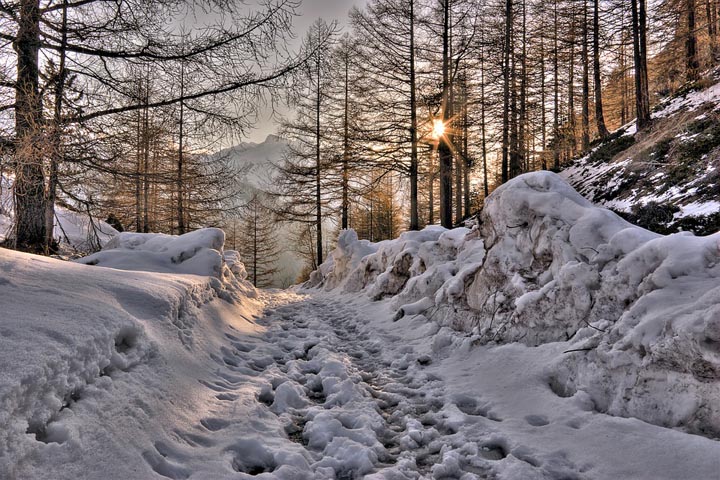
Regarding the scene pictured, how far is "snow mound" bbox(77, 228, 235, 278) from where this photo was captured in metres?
6.12

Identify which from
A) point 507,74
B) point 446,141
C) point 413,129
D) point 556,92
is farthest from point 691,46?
point 556,92

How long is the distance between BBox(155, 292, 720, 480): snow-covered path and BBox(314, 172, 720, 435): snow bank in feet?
0.63

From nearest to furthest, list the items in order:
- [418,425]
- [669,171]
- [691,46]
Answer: [418,425] → [669,171] → [691,46]

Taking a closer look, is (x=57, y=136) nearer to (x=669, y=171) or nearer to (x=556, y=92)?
(x=669, y=171)

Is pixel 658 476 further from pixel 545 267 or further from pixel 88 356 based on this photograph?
pixel 88 356

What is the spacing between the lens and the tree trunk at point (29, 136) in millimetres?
3477

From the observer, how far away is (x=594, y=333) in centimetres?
299

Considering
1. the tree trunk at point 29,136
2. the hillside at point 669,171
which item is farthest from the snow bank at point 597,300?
the tree trunk at point 29,136

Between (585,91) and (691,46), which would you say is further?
(585,91)

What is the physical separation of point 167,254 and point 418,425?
6052 mm

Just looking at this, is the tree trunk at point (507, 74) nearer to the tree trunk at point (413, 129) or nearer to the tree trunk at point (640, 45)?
the tree trunk at point (413, 129)

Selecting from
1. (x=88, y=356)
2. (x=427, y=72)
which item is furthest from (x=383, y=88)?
(x=88, y=356)

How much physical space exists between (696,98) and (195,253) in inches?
557

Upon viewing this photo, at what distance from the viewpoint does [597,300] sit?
3160 mm
